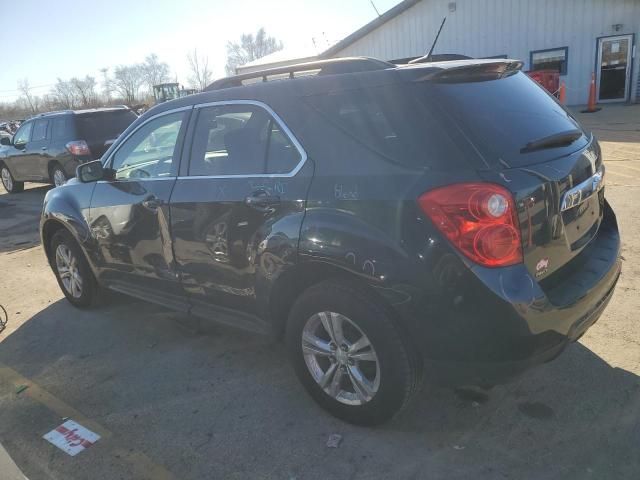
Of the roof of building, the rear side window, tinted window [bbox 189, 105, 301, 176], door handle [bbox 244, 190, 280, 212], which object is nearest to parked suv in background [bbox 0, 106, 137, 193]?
tinted window [bbox 189, 105, 301, 176]

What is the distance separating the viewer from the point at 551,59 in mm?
19859

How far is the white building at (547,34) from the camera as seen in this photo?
18.5 m

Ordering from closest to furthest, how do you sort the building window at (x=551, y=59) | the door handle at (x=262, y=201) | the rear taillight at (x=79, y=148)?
the door handle at (x=262, y=201) < the rear taillight at (x=79, y=148) < the building window at (x=551, y=59)

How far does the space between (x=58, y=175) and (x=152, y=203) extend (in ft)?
28.3

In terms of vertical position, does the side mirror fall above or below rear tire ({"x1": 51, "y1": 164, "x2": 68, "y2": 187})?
above

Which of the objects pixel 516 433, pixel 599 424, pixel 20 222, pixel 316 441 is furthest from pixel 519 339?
pixel 20 222

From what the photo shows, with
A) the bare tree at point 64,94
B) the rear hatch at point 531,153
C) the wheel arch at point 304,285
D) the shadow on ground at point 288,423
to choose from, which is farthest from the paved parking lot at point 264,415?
the bare tree at point 64,94

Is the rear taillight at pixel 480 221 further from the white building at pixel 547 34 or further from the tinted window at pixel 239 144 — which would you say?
the white building at pixel 547 34

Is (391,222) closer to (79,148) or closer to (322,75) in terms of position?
(322,75)

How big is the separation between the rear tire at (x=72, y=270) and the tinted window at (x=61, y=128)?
21.2 feet

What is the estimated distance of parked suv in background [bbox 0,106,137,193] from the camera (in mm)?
10234

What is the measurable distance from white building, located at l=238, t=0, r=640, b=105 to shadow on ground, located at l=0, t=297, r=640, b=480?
760 inches

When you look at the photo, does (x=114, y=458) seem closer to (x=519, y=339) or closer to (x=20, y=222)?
(x=519, y=339)

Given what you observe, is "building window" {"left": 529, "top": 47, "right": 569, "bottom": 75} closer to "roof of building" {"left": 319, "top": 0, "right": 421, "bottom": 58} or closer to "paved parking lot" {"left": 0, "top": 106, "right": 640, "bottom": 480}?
"roof of building" {"left": 319, "top": 0, "right": 421, "bottom": 58}
